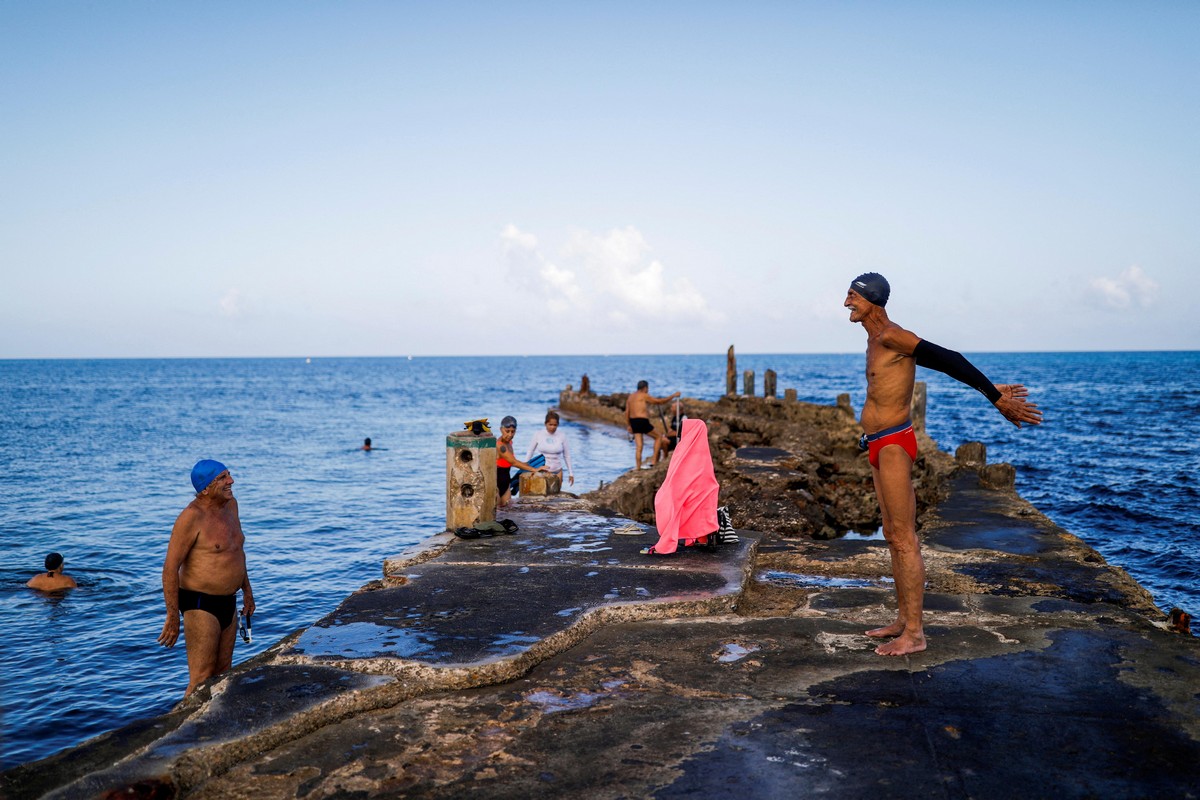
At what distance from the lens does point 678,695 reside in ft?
13.9

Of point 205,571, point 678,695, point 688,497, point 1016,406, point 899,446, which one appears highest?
point 1016,406

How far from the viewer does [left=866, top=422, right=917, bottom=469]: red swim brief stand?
4762mm

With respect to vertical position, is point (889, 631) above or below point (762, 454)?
above

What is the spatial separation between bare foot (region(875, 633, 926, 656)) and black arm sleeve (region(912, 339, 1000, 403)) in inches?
55.3

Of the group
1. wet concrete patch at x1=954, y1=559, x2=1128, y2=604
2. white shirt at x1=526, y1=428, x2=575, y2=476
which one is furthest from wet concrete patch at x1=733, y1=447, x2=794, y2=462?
wet concrete patch at x1=954, y1=559, x2=1128, y2=604

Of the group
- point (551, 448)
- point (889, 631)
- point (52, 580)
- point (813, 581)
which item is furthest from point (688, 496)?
point (52, 580)

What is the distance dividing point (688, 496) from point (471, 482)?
221 cm

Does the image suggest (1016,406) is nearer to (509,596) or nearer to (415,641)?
(509,596)

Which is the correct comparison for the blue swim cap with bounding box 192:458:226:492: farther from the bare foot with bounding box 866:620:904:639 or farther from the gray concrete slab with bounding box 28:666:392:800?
the bare foot with bounding box 866:620:904:639

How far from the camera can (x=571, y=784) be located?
333 cm

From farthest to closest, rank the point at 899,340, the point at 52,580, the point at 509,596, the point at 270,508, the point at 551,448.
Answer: the point at 270,508, the point at 551,448, the point at 52,580, the point at 509,596, the point at 899,340

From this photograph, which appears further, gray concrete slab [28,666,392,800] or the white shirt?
the white shirt

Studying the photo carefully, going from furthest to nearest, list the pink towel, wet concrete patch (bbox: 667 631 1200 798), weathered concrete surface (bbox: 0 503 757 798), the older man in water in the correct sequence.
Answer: the pink towel < the older man in water < weathered concrete surface (bbox: 0 503 757 798) < wet concrete patch (bbox: 667 631 1200 798)

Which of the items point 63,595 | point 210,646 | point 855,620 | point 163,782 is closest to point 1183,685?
point 855,620
